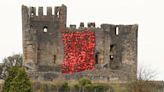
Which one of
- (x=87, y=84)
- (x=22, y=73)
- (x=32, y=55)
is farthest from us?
(x=32, y=55)

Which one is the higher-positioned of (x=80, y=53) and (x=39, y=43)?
(x=39, y=43)

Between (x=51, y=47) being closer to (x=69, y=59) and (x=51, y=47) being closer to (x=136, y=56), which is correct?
(x=69, y=59)

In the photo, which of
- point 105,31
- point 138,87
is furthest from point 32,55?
point 138,87

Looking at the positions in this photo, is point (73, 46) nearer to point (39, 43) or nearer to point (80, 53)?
point (80, 53)

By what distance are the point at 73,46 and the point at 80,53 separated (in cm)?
81

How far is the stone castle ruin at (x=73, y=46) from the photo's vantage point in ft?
276

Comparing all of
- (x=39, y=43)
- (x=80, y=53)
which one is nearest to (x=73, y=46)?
(x=80, y=53)

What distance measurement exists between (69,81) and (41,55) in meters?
6.18

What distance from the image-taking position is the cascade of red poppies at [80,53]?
84.4 m

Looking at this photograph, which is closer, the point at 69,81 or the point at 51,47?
the point at 69,81

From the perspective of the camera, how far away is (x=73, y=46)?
84625 millimetres

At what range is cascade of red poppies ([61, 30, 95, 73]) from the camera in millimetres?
84438

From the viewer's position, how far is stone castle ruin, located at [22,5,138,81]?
84.2 metres

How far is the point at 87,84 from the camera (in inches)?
3000
